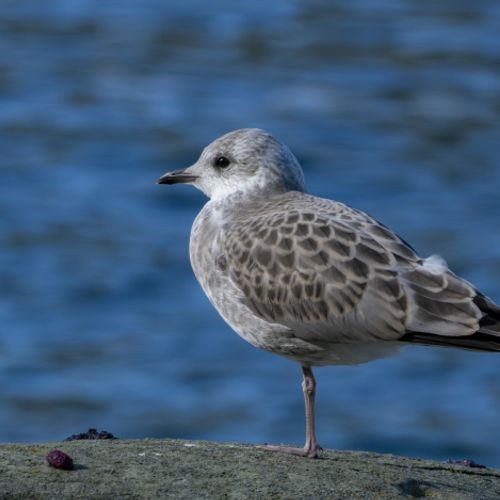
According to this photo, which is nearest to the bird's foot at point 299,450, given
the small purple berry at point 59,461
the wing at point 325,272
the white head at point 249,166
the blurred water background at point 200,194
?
the wing at point 325,272

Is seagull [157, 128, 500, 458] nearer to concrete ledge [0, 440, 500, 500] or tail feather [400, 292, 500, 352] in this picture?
tail feather [400, 292, 500, 352]

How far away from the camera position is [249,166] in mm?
10008

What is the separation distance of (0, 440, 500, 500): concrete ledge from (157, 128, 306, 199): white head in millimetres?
1929

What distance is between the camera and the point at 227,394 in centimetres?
1783

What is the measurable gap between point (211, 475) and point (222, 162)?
2.79 m

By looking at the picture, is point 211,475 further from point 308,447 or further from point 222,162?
point 222,162

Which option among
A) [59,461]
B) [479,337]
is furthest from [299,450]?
[59,461]

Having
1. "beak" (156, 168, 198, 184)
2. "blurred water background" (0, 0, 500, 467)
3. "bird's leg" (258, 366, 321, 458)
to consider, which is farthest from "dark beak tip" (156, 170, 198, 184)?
"blurred water background" (0, 0, 500, 467)

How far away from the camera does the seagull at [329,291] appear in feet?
28.6

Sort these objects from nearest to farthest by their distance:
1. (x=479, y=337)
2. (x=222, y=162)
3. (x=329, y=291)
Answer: (x=479, y=337) → (x=329, y=291) → (x=222, y=162)

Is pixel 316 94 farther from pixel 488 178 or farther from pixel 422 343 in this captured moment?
pixel 422 343

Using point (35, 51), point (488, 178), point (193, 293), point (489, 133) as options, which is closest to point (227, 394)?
point (193, 293)

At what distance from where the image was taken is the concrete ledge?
7727 mm

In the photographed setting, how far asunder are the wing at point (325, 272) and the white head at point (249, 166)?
0.69 m
